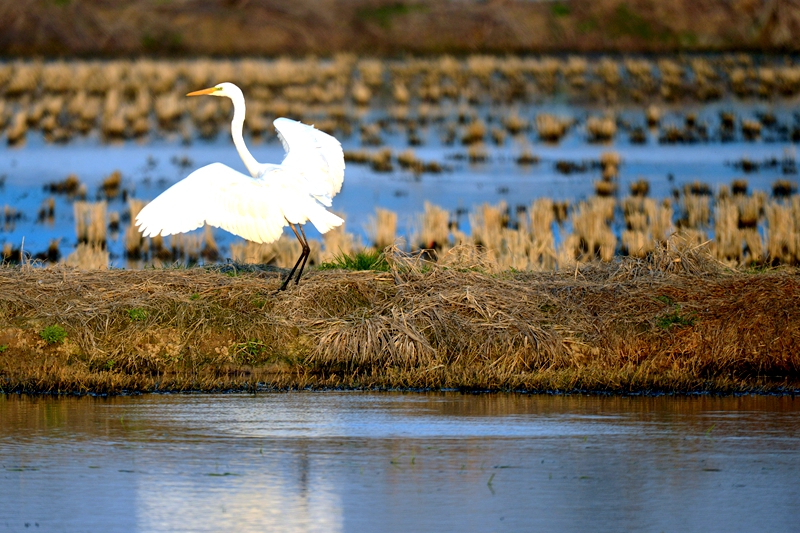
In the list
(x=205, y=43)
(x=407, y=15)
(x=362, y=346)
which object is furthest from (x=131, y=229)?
(x=407, y=15)

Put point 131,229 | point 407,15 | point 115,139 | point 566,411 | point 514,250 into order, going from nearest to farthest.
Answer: point 566,411 < point 514,250 < point 131,229 < point 115,139 < point 407,15

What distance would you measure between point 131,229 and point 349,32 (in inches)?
2319

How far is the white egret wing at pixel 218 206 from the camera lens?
417 inches

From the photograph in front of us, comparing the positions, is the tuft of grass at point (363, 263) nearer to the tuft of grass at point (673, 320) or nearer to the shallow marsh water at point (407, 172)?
the tuft of grass at point (673, 320)

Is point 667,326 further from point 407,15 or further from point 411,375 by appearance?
point 407,15

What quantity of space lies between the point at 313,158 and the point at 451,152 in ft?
64.4

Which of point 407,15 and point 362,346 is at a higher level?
point 407,15

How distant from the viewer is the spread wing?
11.9m

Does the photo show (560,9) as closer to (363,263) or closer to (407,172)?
(407,172)

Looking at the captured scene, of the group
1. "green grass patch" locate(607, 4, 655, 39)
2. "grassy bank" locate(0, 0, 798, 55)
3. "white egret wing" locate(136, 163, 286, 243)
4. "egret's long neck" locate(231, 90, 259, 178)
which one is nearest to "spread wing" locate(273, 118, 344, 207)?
"egret's long neck" locate(231, 90, 259, 178)

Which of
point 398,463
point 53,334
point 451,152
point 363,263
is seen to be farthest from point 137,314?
point 451,152

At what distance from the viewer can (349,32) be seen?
76.4 m

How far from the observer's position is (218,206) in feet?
35.4

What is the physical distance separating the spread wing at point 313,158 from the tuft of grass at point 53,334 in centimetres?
249
